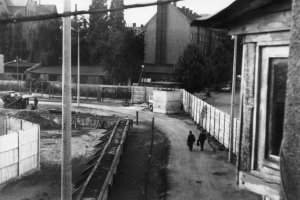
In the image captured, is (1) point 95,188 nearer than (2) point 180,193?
Yes

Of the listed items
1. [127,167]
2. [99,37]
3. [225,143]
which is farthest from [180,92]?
[99,37]

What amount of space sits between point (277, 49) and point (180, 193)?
1226 cm

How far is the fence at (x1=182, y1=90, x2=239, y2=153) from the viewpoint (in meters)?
23.4

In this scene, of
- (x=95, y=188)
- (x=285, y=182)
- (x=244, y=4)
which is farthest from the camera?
(x=95, y=188)

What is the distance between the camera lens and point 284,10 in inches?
175

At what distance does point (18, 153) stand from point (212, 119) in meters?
14.5

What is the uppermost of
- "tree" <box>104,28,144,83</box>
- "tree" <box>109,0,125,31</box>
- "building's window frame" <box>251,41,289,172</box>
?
"tree" <box>109,0,125,31</box>

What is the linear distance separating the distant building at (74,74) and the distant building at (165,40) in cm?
726

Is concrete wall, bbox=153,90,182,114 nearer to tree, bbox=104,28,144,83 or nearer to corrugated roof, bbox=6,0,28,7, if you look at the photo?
tree, bbox=104,28,144,83

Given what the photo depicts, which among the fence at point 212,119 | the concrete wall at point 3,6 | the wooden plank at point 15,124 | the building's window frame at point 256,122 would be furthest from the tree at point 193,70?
the concrete wall at point 3,6

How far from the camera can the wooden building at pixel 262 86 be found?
454 cm

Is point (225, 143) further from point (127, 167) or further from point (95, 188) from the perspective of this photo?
point (95, 188)

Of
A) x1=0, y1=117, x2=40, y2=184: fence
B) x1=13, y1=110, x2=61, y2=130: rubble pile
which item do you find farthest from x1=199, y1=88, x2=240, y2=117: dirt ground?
x1=0, y1=117, x2=40, y2=184: fence

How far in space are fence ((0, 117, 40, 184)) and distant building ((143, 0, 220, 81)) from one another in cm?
4444
